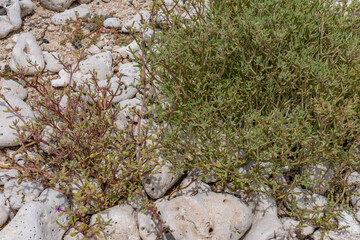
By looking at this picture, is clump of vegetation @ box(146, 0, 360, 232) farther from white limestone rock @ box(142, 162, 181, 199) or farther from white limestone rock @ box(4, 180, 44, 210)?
white limestone rock @ box(4, 180, 44, 210)

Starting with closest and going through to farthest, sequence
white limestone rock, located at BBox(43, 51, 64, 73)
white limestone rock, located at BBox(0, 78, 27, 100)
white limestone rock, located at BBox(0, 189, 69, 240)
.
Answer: white limestone rock, located at BBox(0, 189, 69, 240) → white limestone rock, located at BBox(0, 78, 27, 100) → white limestone rock, located at BBox(43, 51, 64, 73)

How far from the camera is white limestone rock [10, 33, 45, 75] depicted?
179 inches

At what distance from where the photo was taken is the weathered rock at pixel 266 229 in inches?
121

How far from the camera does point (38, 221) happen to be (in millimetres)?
3082

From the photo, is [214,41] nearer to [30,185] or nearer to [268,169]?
[268,169]

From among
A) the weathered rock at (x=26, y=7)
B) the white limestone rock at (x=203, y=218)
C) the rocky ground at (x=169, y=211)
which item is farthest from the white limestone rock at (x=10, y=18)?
the white limestone rock at (x=203, y=218)

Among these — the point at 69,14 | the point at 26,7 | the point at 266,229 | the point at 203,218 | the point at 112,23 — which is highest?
the point at 112,23

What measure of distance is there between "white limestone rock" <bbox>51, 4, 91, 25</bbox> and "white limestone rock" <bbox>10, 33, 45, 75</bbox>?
519mm

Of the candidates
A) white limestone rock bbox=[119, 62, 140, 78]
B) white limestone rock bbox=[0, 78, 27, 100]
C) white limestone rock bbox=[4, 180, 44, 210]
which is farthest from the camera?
white limestone rock bbox=[119, 62, 140, 78]

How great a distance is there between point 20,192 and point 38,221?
481mm

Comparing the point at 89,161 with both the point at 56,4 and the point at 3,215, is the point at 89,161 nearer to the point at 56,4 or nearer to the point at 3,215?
the point at 3,215

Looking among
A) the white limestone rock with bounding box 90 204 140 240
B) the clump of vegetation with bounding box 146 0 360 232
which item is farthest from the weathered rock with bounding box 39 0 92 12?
the white limestone rock with bounding box 90 204 140 240

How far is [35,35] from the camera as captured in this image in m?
5.07

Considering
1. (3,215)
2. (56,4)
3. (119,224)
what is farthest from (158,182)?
(56,4)
